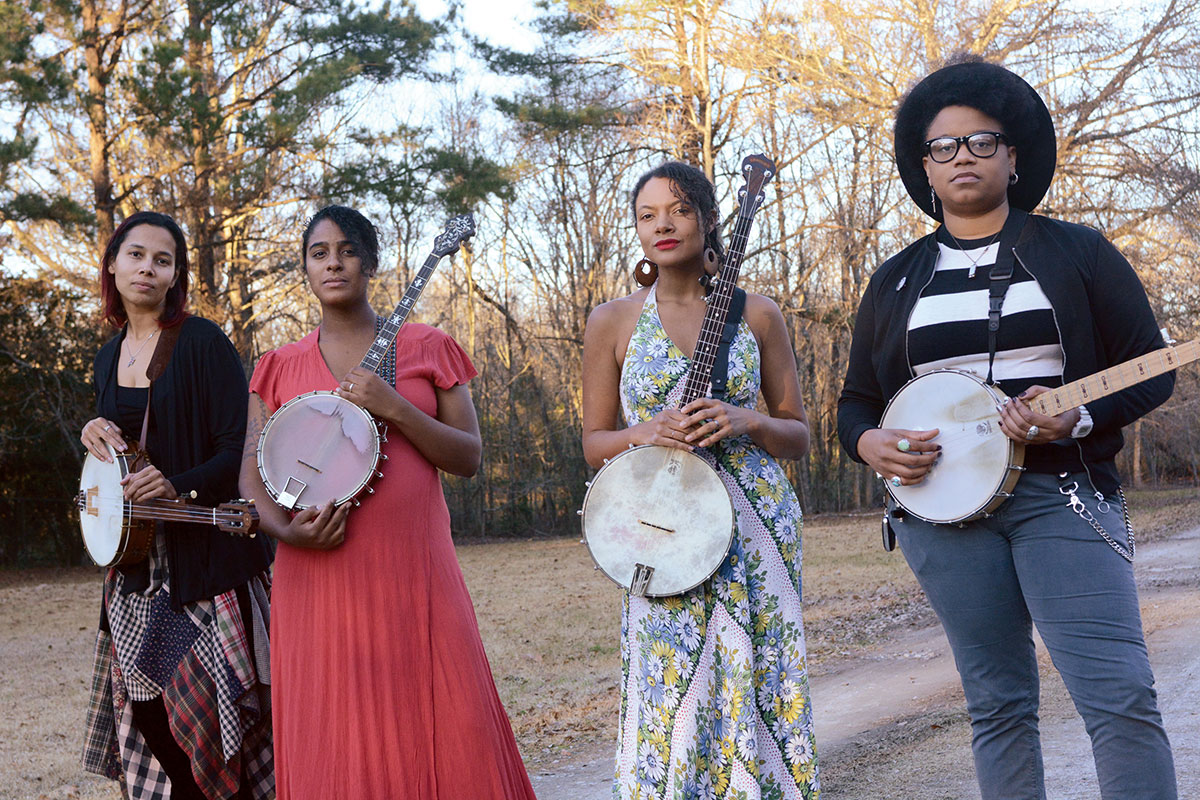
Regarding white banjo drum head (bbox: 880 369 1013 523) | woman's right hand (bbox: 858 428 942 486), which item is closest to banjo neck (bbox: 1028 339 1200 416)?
white banjo drum head (bbox: 880 369 1013 523)

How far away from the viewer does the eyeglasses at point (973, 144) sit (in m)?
3.05

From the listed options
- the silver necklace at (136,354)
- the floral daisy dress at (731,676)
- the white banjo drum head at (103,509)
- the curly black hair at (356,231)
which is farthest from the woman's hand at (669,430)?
the silver necklace at (136,354)

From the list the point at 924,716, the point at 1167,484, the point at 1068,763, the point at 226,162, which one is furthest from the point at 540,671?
the point at 1167,484

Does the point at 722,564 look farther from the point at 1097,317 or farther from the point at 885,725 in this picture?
the point at 885,725

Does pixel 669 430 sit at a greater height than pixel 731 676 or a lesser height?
greater

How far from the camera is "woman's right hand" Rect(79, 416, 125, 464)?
3934mm

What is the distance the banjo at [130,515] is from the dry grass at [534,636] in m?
2.72

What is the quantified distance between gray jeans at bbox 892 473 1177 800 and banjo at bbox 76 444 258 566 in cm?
217

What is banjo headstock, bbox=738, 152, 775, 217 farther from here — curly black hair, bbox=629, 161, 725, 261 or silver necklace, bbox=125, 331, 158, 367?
silver necklace, bbox=125, 331, 158, 367

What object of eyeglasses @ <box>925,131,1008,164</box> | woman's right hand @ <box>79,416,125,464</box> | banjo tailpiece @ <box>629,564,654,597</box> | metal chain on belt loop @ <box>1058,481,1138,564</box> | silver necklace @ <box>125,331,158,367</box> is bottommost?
banjo tailpiece @ <box>629,564,654,597</box>

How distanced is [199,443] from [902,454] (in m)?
2.51

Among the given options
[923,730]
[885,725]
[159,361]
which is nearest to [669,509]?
[159,361]

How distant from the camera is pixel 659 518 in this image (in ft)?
10.6

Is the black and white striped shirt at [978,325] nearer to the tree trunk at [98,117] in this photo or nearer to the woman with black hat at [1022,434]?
the woman with black hat at [1022,434]
